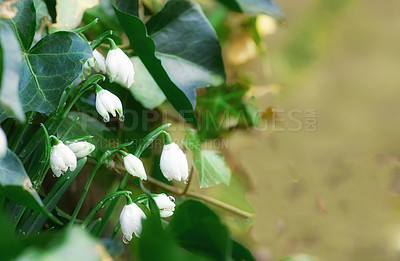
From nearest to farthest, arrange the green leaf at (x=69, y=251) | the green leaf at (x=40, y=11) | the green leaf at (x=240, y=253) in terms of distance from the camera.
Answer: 1. the green leaf at (x=69, y=251)
2. the green leaf at (x=240, y=253)
3. the green leaf at (x=40, y=11)

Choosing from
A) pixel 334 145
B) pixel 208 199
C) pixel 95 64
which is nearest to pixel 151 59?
pixel 95 64

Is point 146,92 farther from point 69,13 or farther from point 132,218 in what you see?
point 132,218

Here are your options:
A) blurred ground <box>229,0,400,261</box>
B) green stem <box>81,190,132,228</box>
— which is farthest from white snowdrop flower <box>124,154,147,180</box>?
blurred ground <box>229,0,400,261</box>

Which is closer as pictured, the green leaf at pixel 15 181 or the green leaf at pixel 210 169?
the green leaf at pixel 15 181

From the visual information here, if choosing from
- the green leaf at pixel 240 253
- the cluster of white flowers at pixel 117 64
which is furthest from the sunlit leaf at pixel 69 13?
the green leaf at pixel 240 253

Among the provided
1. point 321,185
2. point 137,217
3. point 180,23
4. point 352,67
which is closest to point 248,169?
point 321,185

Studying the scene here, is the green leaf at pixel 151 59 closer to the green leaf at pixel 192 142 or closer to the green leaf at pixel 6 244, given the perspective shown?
the green leaf at pixel 192 142
